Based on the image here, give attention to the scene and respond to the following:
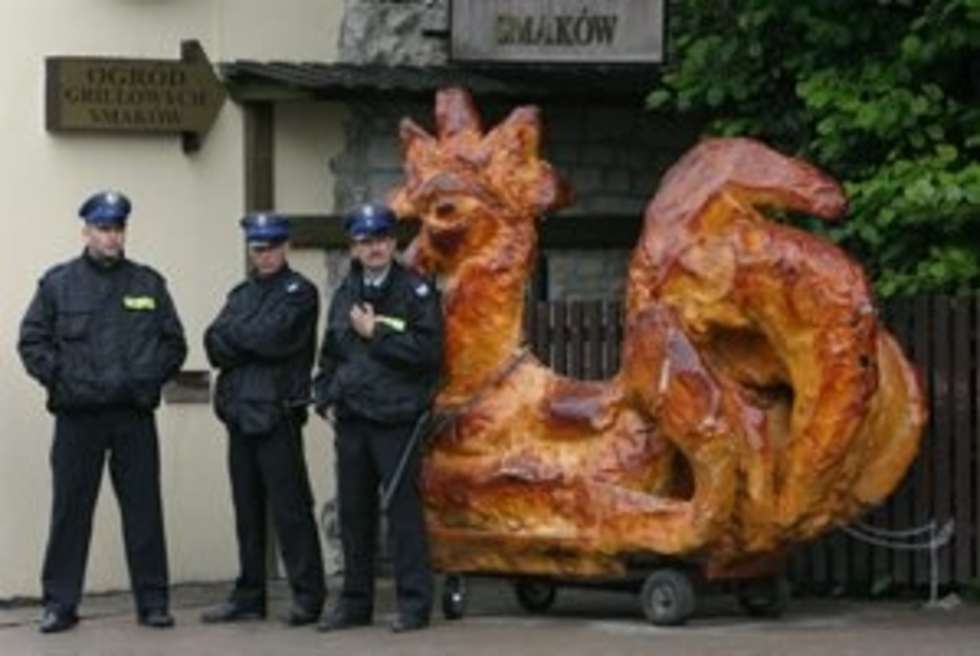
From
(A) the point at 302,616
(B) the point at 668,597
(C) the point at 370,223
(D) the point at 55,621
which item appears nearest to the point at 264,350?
(C) the point at 370,223

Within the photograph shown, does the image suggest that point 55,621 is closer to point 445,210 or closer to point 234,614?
point 234,614

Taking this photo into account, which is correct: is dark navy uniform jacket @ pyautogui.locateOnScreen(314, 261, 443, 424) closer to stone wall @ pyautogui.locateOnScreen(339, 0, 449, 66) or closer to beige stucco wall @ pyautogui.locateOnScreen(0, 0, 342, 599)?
beige stucco wall @ pyautogui.locateOnScreen(0, 0, 342, 599)

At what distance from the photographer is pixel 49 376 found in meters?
11.4

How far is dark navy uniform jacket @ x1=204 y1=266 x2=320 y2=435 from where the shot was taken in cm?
1153

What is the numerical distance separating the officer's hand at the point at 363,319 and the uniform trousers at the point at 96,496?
3.69 feet

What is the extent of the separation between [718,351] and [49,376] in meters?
3.01

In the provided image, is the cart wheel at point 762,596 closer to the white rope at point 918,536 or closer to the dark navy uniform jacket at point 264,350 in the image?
the white rope at point 918,536

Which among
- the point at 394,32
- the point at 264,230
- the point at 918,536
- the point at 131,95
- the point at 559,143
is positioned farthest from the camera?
the point at 559,143

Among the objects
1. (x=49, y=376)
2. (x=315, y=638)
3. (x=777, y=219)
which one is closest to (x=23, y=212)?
(x=49, y=376)

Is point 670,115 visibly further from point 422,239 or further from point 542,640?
point 542,640

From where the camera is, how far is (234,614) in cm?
1181

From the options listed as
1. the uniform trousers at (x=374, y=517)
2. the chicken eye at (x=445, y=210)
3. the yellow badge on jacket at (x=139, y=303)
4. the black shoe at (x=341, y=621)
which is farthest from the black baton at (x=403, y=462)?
the yellow badge on jacket at (x=139, y=303)

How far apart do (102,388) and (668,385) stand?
2.57m

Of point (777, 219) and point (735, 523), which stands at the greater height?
point (777, 219)
